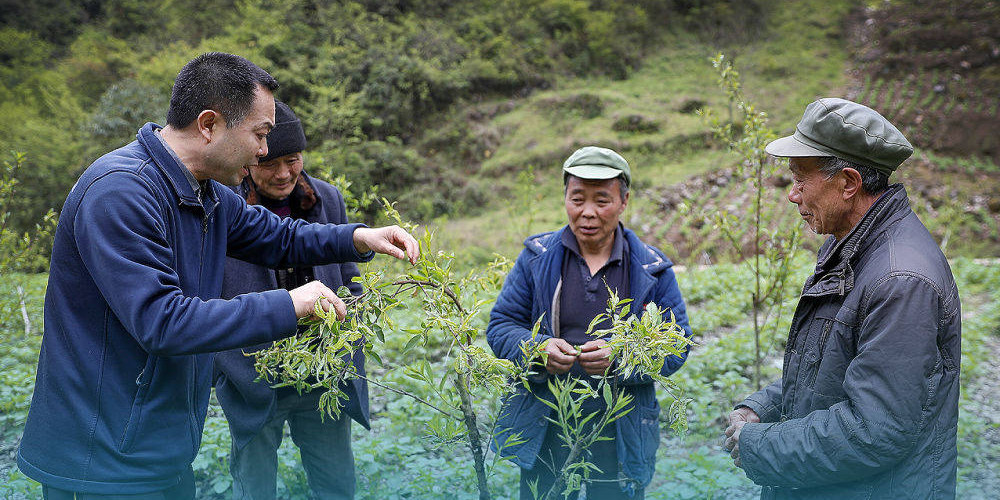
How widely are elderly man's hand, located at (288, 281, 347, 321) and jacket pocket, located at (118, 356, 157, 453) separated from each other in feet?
1.38

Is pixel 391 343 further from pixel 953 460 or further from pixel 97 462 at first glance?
pixel 953 460

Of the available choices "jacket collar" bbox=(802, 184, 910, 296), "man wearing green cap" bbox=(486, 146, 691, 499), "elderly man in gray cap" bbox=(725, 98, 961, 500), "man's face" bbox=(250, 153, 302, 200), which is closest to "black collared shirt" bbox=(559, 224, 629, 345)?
"man wearing green cap" bbox=(486, 146, 691, 499)

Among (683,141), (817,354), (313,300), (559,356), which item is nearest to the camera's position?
(313,300)

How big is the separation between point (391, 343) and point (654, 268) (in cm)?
304

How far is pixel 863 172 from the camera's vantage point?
1636 millimetres

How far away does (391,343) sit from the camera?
16.2ft

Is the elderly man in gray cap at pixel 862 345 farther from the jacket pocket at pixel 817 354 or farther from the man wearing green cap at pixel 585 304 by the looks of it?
the man wearing green cap at pixel 585 304

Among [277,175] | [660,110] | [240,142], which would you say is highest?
[660,110]

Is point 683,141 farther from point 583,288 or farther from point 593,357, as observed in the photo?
point 593,357

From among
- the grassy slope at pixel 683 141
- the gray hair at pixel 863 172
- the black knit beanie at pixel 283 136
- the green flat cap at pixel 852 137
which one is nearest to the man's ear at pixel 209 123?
the black knit beanie at pixel 283 136

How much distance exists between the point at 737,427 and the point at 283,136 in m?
2.01

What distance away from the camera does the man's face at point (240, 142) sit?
66.7 inches

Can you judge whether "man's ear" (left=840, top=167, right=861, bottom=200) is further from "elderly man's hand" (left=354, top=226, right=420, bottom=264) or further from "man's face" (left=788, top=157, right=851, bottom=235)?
"elderly man's hand" (left=354, top=226, right=420, bottom=264)

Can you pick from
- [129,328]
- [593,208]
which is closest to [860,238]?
[593,208]
